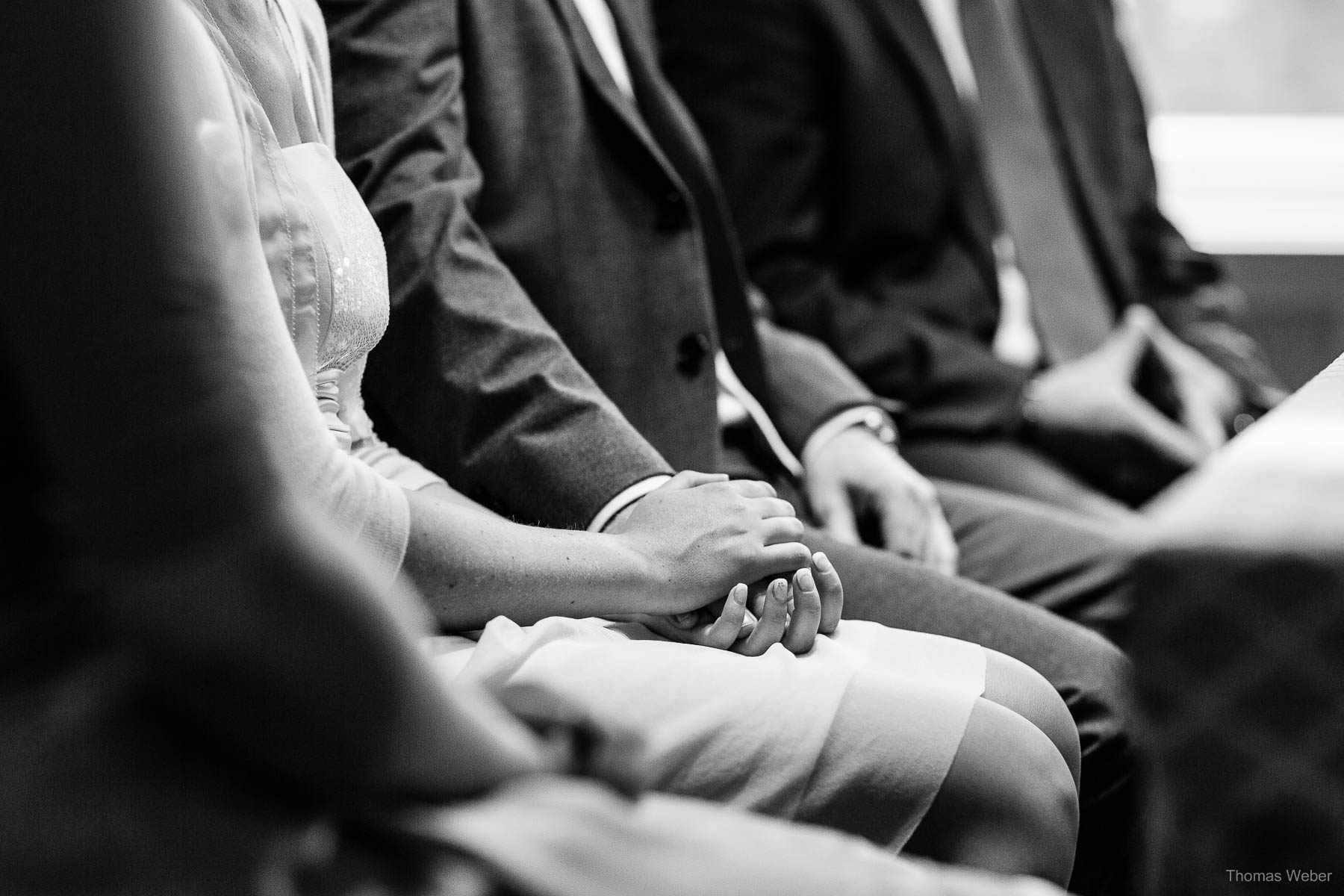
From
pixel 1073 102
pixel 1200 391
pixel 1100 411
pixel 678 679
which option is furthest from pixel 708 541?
pixel 1073 102

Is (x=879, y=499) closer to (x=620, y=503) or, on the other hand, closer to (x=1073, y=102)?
(x=620, y=503)

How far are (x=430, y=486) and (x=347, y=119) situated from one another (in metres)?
0.34

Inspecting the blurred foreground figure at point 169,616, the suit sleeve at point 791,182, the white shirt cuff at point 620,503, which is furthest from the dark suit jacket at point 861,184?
the blurred foreground figure at point 169,616

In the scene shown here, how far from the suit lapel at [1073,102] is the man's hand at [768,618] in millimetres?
1488

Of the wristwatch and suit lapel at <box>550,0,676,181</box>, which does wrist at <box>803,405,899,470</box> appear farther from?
suit lapel at <box>550,0,676,181</box>

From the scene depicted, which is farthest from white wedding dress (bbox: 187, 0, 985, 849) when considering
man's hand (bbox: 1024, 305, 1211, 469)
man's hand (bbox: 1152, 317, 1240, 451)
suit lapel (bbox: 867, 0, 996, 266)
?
Answer: man's hand (bbox: 1152, 317, 1240, 451)

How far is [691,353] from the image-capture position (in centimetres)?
121

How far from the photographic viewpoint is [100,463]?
45 centimetres

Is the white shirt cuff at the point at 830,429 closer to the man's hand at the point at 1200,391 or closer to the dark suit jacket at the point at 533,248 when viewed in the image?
the dark suit jacket at the point at 533,248

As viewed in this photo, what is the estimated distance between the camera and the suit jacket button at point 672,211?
1.21 meters

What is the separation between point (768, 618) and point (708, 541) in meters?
0.07

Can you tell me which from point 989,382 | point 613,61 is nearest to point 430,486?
point 613,61

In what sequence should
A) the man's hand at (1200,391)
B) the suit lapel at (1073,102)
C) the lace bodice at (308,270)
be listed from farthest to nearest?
the suit lapel at (1073,102), the man's hand at (1200,391), the lace bodice at (308,270)

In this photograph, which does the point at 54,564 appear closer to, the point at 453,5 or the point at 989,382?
the point at 453,5
